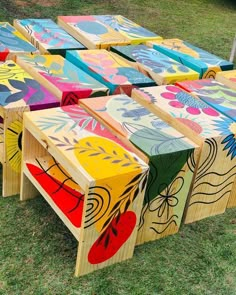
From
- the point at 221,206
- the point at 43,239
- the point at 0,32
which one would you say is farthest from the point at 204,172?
the point at 0,32

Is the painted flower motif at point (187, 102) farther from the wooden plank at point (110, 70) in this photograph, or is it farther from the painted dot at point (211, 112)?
the wooden plank at point (110, 70)

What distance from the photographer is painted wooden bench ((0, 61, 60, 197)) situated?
9.24ft

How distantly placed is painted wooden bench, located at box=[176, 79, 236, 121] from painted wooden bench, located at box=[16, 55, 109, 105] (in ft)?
2.10

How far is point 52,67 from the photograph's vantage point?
3.38 metres

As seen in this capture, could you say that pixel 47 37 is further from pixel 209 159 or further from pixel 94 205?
pixel 94 205

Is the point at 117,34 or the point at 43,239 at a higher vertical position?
the point at 117,34

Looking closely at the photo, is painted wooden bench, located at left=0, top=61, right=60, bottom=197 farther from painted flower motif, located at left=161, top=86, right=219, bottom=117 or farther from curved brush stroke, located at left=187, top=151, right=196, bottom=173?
curved brush stroke, located at left=187, top=151, right=196, bottom=173

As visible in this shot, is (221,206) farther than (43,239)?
Yes

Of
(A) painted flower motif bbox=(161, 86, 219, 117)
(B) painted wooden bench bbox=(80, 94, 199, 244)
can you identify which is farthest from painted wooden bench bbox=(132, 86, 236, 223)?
(B) painted wooden bench bbox=(80, 94, 199, 244)

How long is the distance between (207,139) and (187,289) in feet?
2.72

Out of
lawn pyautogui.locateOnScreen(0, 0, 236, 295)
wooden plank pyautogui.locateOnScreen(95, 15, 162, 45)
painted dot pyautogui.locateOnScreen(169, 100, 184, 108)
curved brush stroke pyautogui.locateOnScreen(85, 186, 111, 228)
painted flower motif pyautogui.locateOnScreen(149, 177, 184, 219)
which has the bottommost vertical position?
lawn pyautogui.locateOnScreen(0, 0, 236, 295)

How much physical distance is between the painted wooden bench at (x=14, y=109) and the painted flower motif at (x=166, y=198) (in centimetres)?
89

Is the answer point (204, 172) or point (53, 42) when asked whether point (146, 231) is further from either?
point (53, 42)

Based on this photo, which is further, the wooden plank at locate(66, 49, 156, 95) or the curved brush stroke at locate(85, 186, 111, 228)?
the wooden plank at locate(66, 49, 156, 95)
